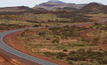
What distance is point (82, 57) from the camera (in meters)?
25.3

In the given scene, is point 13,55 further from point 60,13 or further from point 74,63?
point 60,13

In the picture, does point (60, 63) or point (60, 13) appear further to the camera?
point (60, 13)

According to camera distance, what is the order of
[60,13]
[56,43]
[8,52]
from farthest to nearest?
1. [60,13]
2. [56,43]
3. [8,52]

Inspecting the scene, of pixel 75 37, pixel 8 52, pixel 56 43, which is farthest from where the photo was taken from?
pixel 75 37

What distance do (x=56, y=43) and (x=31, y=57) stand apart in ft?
40.8

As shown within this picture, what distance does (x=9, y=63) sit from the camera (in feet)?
75.8

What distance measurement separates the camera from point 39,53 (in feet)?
94.1

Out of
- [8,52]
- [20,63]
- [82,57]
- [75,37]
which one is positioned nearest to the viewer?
[20,63]

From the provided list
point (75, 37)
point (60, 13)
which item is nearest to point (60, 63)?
point (75, 37)

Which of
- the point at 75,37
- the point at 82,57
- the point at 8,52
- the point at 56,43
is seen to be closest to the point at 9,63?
the point at 8,52

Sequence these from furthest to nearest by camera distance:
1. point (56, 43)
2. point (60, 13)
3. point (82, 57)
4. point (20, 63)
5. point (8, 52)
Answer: point (60, 13) < point (56, 43) < point (8, 52) < point (82, 57) < point (20, 63)

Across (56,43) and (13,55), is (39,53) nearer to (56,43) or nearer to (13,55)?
(13,55)

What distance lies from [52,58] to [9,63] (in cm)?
673

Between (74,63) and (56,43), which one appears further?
(56,43)
